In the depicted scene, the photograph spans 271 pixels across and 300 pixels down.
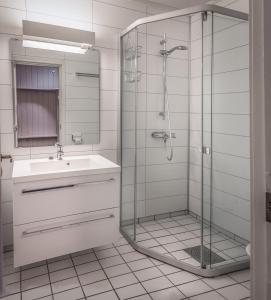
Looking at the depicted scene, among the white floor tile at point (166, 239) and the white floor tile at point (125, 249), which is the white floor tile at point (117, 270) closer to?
the white floor tile at point (125, 249)

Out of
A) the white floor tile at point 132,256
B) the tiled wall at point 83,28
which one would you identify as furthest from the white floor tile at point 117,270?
the tiled wall at point 83,28

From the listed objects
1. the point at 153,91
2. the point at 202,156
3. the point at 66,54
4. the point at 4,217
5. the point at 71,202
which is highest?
the point at 66,54

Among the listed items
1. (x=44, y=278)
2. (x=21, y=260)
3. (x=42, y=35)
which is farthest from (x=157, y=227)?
(x=42, y=35)

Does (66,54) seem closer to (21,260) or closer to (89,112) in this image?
(89,112)

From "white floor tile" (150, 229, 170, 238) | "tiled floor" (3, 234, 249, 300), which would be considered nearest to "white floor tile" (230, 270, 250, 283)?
"tiled floor" (3, 234, 249, 300)

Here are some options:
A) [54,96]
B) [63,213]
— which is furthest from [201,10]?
[63,213]

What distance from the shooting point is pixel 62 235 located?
1.99m

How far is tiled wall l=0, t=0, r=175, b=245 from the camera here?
2.24 meters

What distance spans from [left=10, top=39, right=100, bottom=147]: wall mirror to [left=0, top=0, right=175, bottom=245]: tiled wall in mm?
64

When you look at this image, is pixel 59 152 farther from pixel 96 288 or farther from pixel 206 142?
→ pixel 206 142

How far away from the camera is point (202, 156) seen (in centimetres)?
220

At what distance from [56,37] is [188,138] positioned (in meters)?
1.57

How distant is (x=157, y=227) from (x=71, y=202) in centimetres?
120

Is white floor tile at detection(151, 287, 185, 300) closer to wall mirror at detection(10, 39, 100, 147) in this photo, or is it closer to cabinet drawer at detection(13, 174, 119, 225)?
cabinet drawer at detection(13, 174, 119, 225)
